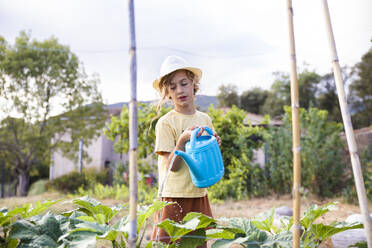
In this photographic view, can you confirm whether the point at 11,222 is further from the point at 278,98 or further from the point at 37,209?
the point at 278,98

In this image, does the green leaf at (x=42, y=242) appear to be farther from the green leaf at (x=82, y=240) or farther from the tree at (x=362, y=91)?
the tree at (x=362, y=91)

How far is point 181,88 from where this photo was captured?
1477 millimetres

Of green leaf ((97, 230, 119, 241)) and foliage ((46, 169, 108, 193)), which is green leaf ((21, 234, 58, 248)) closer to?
green leaf ((97, 230, 119, 241))

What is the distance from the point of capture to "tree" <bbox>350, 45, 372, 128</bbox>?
21.3ft

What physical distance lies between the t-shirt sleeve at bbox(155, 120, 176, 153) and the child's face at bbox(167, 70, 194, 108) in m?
0.14

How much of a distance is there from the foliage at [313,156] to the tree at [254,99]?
32.4ft

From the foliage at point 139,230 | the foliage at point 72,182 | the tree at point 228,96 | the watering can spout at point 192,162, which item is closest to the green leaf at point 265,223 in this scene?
the foliage at point 139,230

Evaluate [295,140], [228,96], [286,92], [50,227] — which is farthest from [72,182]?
[286,92]

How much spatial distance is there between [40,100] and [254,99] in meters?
10.7

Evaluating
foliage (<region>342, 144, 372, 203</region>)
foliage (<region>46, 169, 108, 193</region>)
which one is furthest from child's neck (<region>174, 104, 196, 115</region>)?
foliage (<region>46, 169, 108, 193</region>)

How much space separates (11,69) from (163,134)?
24.8 ft

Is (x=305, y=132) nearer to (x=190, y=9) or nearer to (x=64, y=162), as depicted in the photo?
(x=190, y=9)

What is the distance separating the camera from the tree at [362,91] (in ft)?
21.3

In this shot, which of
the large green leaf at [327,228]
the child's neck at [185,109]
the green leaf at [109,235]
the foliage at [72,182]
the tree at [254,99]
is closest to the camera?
the green leaf at [109,235]
